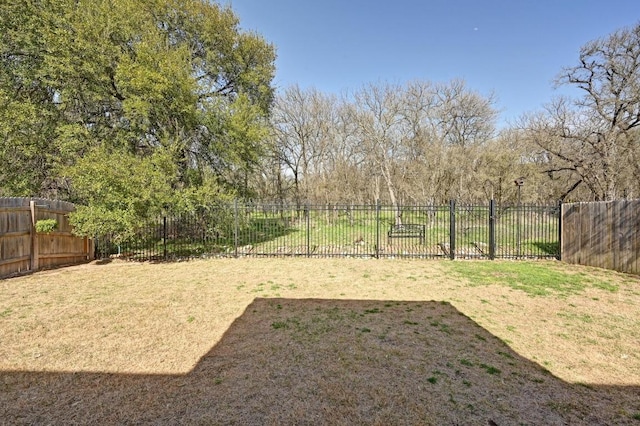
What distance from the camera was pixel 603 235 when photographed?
7.45 metres

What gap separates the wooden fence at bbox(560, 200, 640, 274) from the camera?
22.2 ft

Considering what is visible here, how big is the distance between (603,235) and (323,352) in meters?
8.15

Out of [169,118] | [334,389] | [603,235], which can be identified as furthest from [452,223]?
[169,118]

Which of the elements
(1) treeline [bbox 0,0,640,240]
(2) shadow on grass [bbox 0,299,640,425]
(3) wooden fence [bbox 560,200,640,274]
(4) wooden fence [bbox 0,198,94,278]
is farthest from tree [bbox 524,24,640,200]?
(4) wooden fence [bbox 0,198,94,278]

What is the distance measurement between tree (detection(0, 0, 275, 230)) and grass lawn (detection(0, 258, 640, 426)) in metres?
4.97

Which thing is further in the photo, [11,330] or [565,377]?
[11,330]

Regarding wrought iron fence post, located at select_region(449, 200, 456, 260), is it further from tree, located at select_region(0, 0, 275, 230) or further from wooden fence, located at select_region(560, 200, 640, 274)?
tree, located at select_region(0, 0, 275, 230)

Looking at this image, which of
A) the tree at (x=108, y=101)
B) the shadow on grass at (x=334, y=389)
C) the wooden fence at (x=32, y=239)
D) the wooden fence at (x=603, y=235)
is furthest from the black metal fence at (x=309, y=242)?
the shadow on grass at (x=334, y=389)

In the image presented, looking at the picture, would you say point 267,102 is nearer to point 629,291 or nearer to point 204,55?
point 204,55

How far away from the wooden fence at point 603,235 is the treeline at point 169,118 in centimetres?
756

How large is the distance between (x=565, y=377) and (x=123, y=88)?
13.1 m

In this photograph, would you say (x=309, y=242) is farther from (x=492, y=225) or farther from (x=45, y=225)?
(x=45, y=225)

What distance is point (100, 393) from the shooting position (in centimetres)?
273

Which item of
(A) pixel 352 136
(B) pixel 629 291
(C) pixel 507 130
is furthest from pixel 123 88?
(C) pixel 507 130
